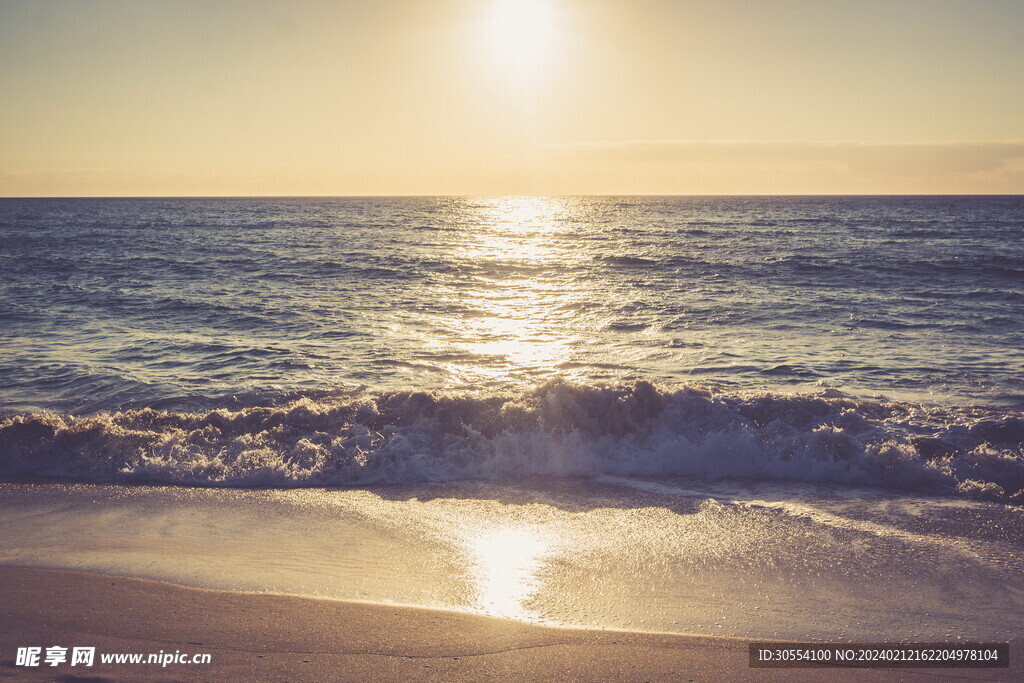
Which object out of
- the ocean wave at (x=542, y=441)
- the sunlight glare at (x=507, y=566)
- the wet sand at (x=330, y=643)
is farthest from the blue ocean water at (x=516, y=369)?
the wet sand at (x=330, y=643)

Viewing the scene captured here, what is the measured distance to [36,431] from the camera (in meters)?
8.35

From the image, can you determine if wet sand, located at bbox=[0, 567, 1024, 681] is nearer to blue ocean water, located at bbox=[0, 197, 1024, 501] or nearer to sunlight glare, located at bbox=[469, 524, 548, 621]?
sunlight glare, located at bbox=[469, 524, 548, 621]

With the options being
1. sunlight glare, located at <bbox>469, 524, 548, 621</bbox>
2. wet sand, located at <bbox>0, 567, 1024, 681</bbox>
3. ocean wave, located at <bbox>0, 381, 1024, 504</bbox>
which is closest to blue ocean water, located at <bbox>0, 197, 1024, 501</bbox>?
ocean wave, located at <bbox>0, 381, 1024, 504</bbox>

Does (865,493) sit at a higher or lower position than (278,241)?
lower

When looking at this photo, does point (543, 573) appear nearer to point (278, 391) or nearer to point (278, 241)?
point (278, 391)

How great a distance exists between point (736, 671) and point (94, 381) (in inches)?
426

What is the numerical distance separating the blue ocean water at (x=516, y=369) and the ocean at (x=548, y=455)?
0.06m

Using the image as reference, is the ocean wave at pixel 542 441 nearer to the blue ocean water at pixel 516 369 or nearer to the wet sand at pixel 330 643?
the blue ocean water at pixel 516 369

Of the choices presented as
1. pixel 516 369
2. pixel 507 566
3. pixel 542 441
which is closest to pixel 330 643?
pixel 507 566

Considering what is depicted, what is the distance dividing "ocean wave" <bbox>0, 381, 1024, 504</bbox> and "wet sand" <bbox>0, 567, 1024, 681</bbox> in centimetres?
278

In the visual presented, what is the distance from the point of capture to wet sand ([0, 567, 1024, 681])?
13.1 feet

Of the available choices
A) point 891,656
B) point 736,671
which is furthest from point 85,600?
point 891,656

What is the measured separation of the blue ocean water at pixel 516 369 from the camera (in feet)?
26.5

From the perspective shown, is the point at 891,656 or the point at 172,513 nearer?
the point at 891,656
